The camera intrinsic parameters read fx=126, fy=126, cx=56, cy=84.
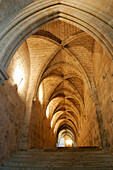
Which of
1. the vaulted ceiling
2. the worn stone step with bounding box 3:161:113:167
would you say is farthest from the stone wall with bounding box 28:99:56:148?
the worn stone step with bounding box 3:161:113:167

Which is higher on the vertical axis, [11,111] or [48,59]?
[48,59]

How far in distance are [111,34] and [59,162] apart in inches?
213

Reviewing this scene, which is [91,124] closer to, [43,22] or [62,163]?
[62,163]

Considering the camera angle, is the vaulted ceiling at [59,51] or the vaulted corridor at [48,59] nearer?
the vaulted corridor at [48,59]

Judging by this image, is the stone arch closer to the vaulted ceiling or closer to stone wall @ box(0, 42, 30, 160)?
stone wall @ box(0, 42, 30, 160)

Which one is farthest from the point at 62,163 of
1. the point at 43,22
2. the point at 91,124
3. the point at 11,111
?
the point at 43,22

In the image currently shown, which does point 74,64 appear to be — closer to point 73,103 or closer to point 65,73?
point 65,73

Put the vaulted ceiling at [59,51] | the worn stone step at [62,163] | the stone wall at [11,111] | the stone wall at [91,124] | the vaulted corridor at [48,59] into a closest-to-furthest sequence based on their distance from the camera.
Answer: the worn stone step at [62,163]
the vaulted corridor at [48,59]
the stone wall at [11,111]
the stone wall at [91,124]
the vaulted ceiling at [59,51]

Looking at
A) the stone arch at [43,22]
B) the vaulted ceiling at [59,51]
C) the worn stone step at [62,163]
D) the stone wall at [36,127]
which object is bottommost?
the worn stone step at [62,163]

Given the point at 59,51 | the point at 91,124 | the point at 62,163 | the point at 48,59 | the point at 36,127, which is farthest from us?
the point at 59,51

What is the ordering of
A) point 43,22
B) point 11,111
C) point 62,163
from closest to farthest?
point 62,163
point 43,22
point 11,111

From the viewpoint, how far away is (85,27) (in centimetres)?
596

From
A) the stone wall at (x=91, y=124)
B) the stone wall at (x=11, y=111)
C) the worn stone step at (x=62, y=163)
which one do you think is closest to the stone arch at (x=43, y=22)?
the stone wall at (x=11, y=111)

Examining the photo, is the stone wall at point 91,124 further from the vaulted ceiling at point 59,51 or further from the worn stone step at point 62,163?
the worn stone step at point 62,163
